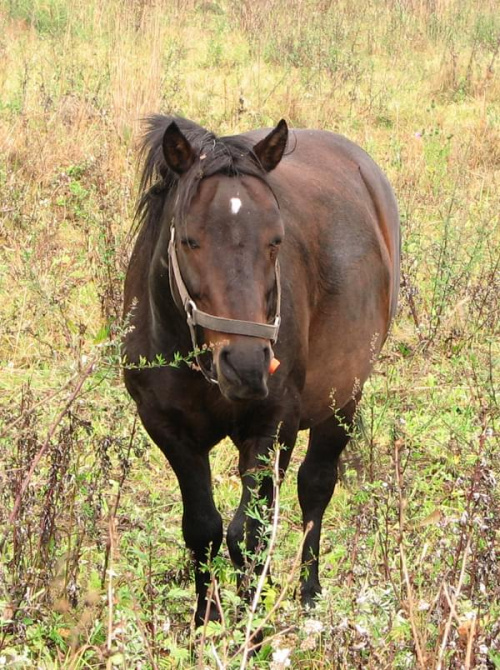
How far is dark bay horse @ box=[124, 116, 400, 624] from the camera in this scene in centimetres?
289

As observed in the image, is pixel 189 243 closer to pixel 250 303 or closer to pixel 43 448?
pixel 250 303

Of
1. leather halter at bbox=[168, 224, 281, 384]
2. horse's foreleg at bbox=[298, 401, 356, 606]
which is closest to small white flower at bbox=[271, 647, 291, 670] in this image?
leather halter at bbox=[168, 224, 281, 384]

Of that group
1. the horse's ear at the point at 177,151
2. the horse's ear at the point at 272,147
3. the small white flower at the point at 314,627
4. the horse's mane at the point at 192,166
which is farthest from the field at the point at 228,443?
the horse's ear at the point at 272,147

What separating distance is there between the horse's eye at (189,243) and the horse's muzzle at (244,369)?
35 centimetres

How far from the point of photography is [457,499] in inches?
182

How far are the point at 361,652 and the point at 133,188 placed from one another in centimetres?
503

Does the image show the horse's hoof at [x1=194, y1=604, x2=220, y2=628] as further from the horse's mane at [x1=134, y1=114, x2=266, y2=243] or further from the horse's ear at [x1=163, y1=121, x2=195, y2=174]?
the horse's ear at [x1=163, y1=121, x2=195, y2=174]

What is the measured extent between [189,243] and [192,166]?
0.32 m

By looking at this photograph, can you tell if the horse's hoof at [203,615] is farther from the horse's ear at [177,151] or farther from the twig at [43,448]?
the horse's ear at [177,151]

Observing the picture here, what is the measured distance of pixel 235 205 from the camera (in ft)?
A: 9.68

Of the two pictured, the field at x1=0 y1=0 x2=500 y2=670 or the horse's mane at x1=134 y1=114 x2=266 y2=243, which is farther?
the horse's mane at x1=134 y1=114 x2=266 y2=243

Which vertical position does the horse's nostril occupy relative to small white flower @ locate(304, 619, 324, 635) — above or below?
above

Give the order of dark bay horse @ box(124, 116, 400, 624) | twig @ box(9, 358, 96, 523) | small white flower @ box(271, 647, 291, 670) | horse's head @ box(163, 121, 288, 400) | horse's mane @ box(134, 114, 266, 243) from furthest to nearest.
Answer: horse's mane @ box(134, 114, 266, 243), dark bay horse @ box(124, 116, 400, 624), horse's head @ box(163, 121, 288, 400), twig @ box(9, 358, 96, 523), small white flower @ box(271, 647, 291, 670)

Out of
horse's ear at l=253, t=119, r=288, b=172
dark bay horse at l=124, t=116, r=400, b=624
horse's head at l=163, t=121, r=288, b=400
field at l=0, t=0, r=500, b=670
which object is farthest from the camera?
horse's ear at l=253, t=119, r=288, b=172
